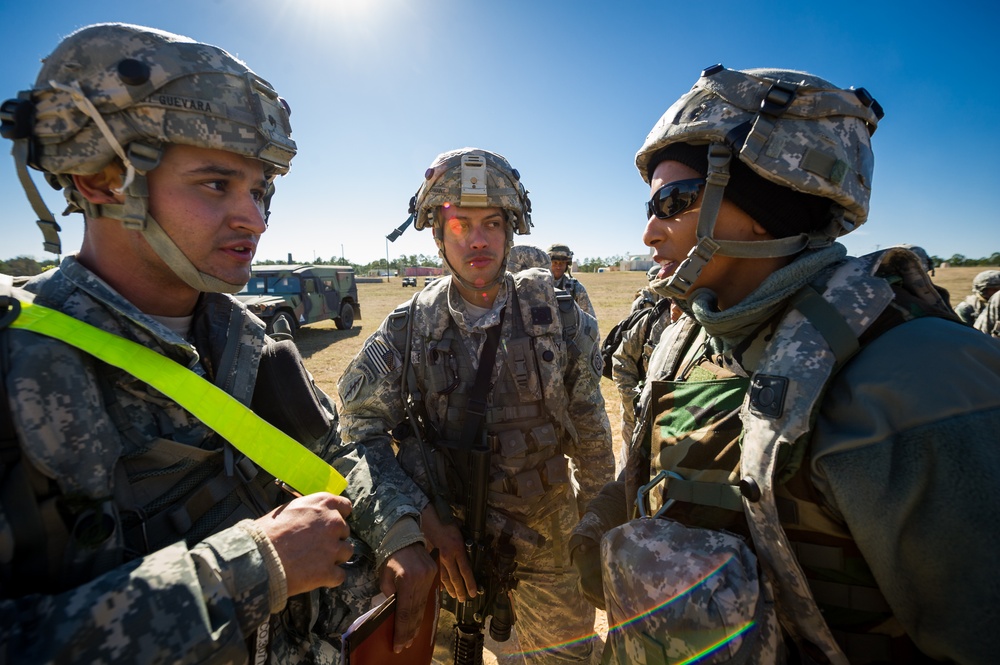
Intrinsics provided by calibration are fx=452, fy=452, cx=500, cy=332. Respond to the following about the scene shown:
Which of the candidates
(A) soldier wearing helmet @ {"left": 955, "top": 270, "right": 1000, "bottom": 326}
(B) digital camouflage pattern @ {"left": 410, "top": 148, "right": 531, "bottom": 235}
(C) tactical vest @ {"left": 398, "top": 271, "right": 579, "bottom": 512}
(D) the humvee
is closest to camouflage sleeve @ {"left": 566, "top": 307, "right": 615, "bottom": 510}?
(C) tactical vest @ {"left": 398, "top": 271, "right": 579, "bottom": 512}

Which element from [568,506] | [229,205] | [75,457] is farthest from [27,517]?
[568,506]

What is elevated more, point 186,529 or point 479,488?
point 186,529

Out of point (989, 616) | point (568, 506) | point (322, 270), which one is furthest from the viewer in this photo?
point (322, 270)

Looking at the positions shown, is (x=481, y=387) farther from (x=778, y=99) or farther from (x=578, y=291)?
(x=578, y=291)

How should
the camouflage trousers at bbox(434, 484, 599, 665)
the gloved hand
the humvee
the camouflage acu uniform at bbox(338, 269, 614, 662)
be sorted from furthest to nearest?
the humvee
the camouflage trousers at bbox(434, 484, 599, 665)
the camouflage acu uniform at bbox(338, 269, 614, 662)
the gloved hand

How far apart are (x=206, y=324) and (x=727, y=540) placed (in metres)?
2.02

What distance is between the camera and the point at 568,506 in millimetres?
2875

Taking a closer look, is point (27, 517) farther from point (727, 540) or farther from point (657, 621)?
point (727, 540)

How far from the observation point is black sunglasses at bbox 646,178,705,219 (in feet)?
5.57

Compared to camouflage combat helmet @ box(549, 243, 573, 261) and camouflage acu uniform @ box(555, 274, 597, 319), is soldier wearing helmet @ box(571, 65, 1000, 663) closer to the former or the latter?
camouflage acu uniform @ box(555, 274, 597, 319)

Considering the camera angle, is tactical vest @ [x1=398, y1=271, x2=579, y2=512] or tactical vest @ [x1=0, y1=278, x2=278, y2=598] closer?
tactical vest @ [x1=0, y1=278, x2=278, y2=598]

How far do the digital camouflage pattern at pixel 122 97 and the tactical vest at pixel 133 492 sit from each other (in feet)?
2.20

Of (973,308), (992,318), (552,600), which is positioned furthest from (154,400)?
(973,308)

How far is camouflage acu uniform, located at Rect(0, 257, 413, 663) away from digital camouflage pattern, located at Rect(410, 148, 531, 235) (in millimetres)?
1608
